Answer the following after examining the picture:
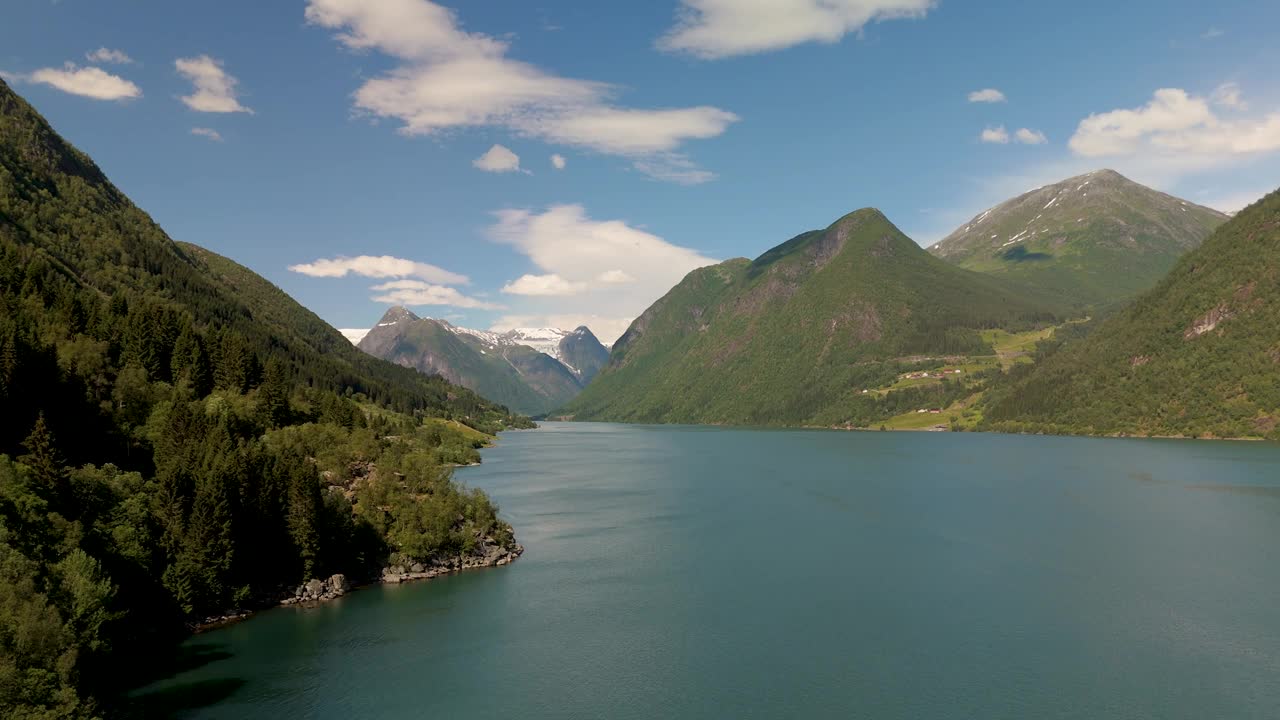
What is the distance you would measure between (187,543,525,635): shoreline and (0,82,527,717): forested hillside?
121 cm

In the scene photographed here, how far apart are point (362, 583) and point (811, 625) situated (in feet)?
145

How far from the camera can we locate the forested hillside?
142 feet

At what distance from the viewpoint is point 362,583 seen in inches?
2825

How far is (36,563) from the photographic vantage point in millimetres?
42969

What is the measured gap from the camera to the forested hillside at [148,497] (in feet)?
142

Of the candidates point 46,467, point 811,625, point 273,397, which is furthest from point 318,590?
point 273,397

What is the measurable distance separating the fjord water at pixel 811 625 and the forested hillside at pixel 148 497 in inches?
217

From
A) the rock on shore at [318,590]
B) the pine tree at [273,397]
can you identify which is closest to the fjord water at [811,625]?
the rock on shore at [318,590]

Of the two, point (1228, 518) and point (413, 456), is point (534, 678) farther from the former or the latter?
point (1228, 518)

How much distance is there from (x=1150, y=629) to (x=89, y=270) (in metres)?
214

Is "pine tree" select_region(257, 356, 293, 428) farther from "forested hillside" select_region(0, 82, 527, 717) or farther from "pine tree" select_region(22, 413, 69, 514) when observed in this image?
"pine tree" select_region(22, 413, 69, 514)

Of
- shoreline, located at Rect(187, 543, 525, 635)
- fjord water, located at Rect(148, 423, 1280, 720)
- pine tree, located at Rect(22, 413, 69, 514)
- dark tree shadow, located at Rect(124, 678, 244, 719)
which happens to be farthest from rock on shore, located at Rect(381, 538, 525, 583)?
pine tree, located at Rect(22, 413, 69, 514)

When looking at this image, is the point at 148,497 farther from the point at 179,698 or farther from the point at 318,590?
the point at 179,698

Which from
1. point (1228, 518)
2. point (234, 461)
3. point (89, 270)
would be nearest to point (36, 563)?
point (234, 461)
